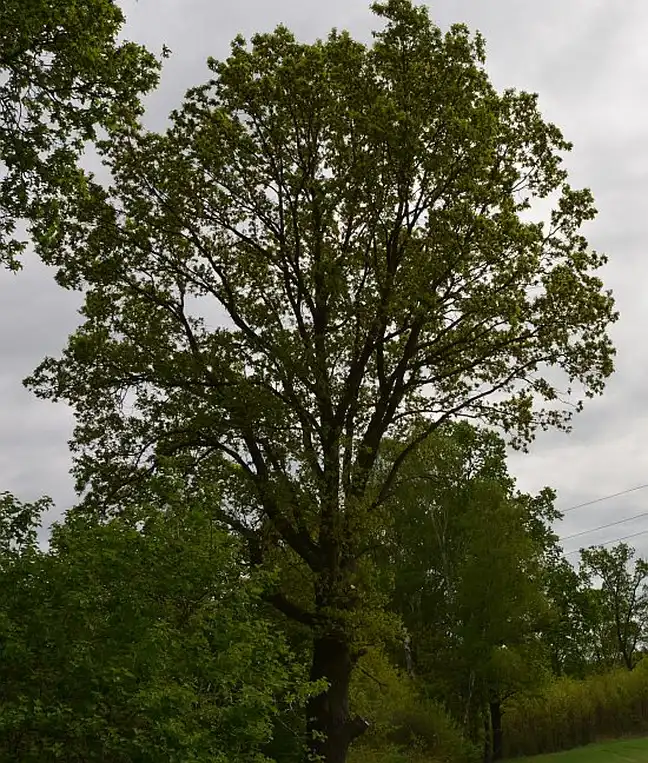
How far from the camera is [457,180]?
1566 cm

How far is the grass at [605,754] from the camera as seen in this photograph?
104ft

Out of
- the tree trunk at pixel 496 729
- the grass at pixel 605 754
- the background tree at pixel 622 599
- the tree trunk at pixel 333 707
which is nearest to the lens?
the tree trunk at pixel 333 707

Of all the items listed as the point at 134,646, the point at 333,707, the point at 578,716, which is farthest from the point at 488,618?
the point at 134,646

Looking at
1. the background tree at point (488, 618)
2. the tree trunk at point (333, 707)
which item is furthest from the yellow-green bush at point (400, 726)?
the tree trunk at point (333, 707)

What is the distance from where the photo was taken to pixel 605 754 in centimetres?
3331

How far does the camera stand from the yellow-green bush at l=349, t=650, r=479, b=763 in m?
26.3

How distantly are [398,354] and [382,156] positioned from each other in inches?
167

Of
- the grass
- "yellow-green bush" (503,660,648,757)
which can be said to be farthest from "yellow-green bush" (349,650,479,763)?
"yellow-green bush" (503,660,648,757)

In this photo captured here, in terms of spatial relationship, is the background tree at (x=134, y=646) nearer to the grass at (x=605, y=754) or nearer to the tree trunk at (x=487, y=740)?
the grass at (x=605, y=754)

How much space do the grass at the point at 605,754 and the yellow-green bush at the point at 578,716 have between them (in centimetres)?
141

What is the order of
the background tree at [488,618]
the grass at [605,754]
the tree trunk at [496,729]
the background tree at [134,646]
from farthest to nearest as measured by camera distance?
the tree trunk at [496,729]
the background tree at [488,618]
the grass at [605,754]
the background tree at [134,646]

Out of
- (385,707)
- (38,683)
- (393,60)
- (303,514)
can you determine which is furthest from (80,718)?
(385,707)

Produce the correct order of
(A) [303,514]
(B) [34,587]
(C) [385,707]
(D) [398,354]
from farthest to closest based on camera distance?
(C) [385,707] → (D) [398,354] → (A) [303,514] → (B) [34,587]

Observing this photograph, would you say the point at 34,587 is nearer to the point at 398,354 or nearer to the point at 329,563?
the point at 329,563
